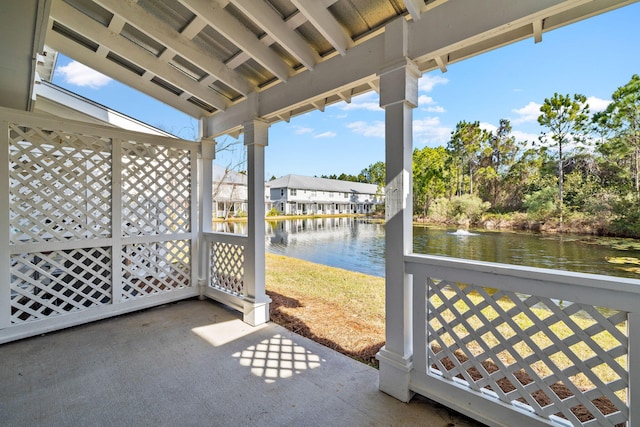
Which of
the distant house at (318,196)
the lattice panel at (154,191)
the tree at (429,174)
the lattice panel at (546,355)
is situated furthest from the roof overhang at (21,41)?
the distant house at (318,196)

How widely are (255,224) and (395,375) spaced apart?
219 cm

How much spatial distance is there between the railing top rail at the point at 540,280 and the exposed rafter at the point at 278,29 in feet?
6.63

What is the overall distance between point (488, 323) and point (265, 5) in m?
2.85

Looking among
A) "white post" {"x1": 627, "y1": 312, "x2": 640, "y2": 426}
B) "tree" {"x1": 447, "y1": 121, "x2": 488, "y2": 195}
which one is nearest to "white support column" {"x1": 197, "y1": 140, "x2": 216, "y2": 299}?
"white post" {"x1": 627, "y1": 312, "x2": 640, "y2": 426}

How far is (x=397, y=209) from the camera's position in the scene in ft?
6.70

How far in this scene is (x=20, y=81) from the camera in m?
2.60

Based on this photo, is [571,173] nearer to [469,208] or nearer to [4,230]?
[469,208]

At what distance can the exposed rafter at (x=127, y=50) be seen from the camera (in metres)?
2.41

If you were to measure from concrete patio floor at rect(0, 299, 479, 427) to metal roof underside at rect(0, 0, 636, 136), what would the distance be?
254 centimetres

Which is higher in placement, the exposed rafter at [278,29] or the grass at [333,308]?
the exposed rafter at [278,29]

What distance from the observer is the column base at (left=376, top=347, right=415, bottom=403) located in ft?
6.51

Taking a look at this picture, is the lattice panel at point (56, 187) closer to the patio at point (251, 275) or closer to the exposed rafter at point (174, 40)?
the patio at point (251, 275)

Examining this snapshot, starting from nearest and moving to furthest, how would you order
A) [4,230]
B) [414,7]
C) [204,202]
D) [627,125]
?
[414,7] < [4,230] < [204,202] < [627,125]

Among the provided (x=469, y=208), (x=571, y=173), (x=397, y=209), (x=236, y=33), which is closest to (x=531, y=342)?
(x=397, y=209)
